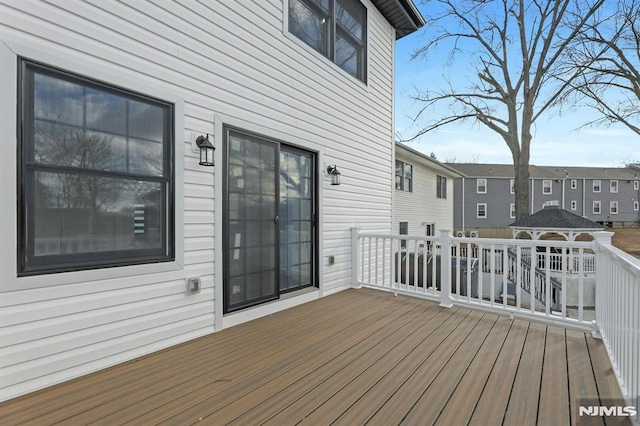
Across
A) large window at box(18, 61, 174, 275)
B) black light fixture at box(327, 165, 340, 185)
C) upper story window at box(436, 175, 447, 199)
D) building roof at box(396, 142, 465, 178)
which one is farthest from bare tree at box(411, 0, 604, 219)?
large window at box(18, 61, 174, 275)

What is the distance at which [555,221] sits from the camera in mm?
11203

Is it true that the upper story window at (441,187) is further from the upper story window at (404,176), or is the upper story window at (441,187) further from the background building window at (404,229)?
the background building window at (404,229)

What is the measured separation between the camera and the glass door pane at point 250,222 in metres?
3.38

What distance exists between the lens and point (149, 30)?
8.78ft

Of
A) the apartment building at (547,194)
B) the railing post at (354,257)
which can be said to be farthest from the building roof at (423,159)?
the apartment building at (547,194)

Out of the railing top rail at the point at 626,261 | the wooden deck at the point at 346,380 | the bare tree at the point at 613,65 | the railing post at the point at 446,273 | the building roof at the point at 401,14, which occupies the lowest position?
the wooden deck at the point at 346,380

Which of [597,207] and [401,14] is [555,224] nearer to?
[401,14]

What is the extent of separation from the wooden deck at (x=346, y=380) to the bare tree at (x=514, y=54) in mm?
11910

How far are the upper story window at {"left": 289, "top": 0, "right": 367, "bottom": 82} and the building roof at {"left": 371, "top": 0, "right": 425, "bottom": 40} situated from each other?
0.61 metres

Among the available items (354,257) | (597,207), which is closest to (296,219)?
(354,257)

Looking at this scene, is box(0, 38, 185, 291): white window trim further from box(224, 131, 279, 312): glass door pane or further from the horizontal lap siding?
box(224, 131, 279, 312): glass door pane

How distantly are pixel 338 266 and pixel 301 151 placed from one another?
184 cm

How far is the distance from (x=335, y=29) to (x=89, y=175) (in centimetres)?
415

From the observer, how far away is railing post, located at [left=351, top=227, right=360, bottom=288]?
527 centimetres
